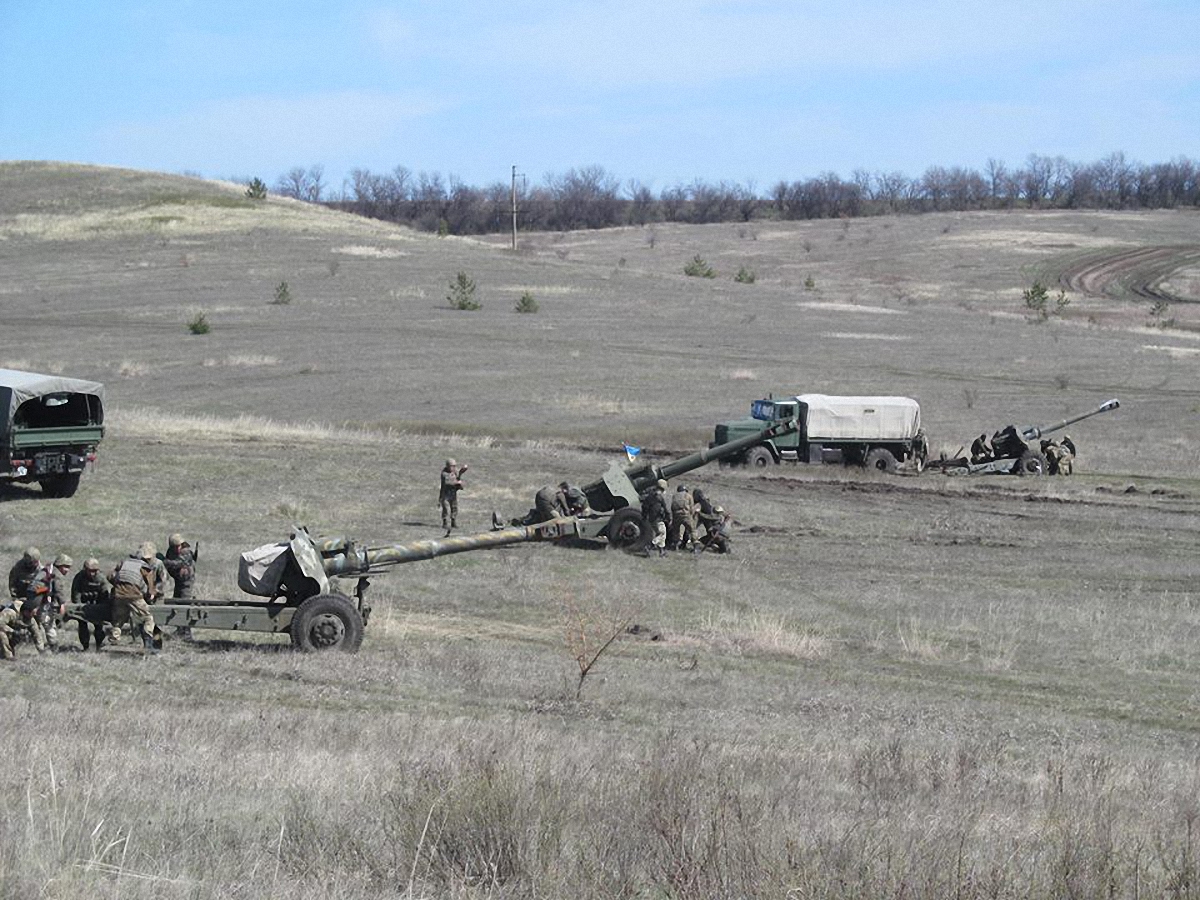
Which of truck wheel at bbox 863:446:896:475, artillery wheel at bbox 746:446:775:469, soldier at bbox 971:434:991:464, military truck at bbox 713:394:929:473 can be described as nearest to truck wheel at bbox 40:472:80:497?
military truck at bbox 713:394:929:473

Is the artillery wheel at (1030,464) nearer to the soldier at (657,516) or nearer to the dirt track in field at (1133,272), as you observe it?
the soldier at (657,516)

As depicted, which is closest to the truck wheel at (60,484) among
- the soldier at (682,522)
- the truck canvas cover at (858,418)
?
the soldier at (682,522)

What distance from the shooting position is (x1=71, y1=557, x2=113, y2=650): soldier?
16.7m

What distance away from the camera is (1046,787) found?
34.6 ft

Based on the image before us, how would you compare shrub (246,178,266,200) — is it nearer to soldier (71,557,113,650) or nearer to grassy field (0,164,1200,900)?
grassy field (0,164,1200,900)

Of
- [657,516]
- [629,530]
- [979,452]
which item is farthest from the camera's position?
[979,452]

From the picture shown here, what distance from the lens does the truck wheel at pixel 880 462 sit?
3791 centimetres

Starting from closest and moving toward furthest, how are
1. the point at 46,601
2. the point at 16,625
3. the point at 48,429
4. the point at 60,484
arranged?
the point at 16,625
the point at 46,601
the point at 48,429
the point at 60,484

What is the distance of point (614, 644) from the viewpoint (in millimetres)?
18969

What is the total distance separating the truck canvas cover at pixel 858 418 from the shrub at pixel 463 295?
3305cm

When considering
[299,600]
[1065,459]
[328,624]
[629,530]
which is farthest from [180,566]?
[1065,459]

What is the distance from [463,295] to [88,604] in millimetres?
53523

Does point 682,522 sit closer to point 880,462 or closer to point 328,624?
point 328,624

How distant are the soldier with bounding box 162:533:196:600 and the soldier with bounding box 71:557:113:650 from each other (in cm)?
146
